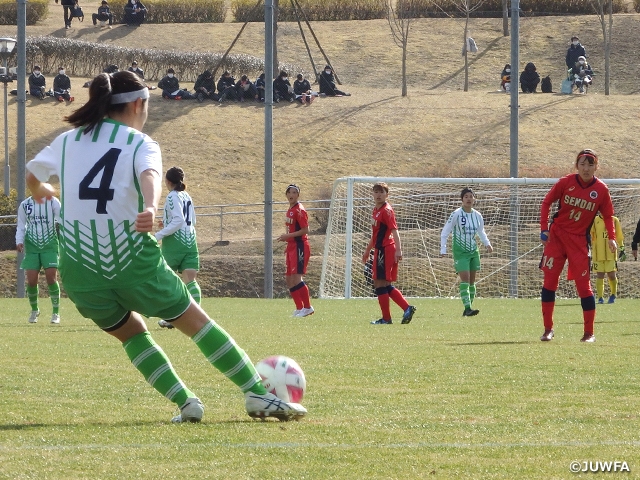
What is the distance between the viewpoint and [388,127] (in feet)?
141

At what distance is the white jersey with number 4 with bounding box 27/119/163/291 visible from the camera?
552cm

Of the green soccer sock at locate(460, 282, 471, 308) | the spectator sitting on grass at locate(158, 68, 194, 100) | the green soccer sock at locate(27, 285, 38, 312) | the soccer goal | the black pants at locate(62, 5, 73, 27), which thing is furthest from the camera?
the black pants at locate(62, 5, 73, 27)

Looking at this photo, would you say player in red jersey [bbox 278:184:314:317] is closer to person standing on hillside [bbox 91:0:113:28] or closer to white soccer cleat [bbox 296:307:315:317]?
white soccer cleat [bbox 296:307:315:317]

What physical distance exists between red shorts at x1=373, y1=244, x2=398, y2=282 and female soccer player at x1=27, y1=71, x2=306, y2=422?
860 cm

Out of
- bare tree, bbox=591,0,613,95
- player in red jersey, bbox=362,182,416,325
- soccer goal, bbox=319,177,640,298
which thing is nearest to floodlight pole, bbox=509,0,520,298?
soccer goal, bbox=319,177,640,298

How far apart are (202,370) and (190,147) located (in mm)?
32184

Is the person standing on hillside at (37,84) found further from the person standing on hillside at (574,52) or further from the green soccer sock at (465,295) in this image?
the green soccer sock at (465,295)

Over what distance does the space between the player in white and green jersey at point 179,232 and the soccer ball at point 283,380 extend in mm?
6330

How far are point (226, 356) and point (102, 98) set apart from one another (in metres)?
1.51

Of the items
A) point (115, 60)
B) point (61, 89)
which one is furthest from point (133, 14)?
point (61, 89)

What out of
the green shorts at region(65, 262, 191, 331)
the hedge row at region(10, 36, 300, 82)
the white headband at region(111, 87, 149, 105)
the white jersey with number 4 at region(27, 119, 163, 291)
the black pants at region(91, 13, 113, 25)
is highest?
the white headband at region(111, 87, 149, 105)

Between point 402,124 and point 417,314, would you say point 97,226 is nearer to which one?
point 417,314

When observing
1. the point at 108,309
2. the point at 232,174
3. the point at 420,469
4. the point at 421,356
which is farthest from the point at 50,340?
the point at 232,174

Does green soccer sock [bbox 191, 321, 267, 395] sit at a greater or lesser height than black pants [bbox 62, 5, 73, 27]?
lesser
